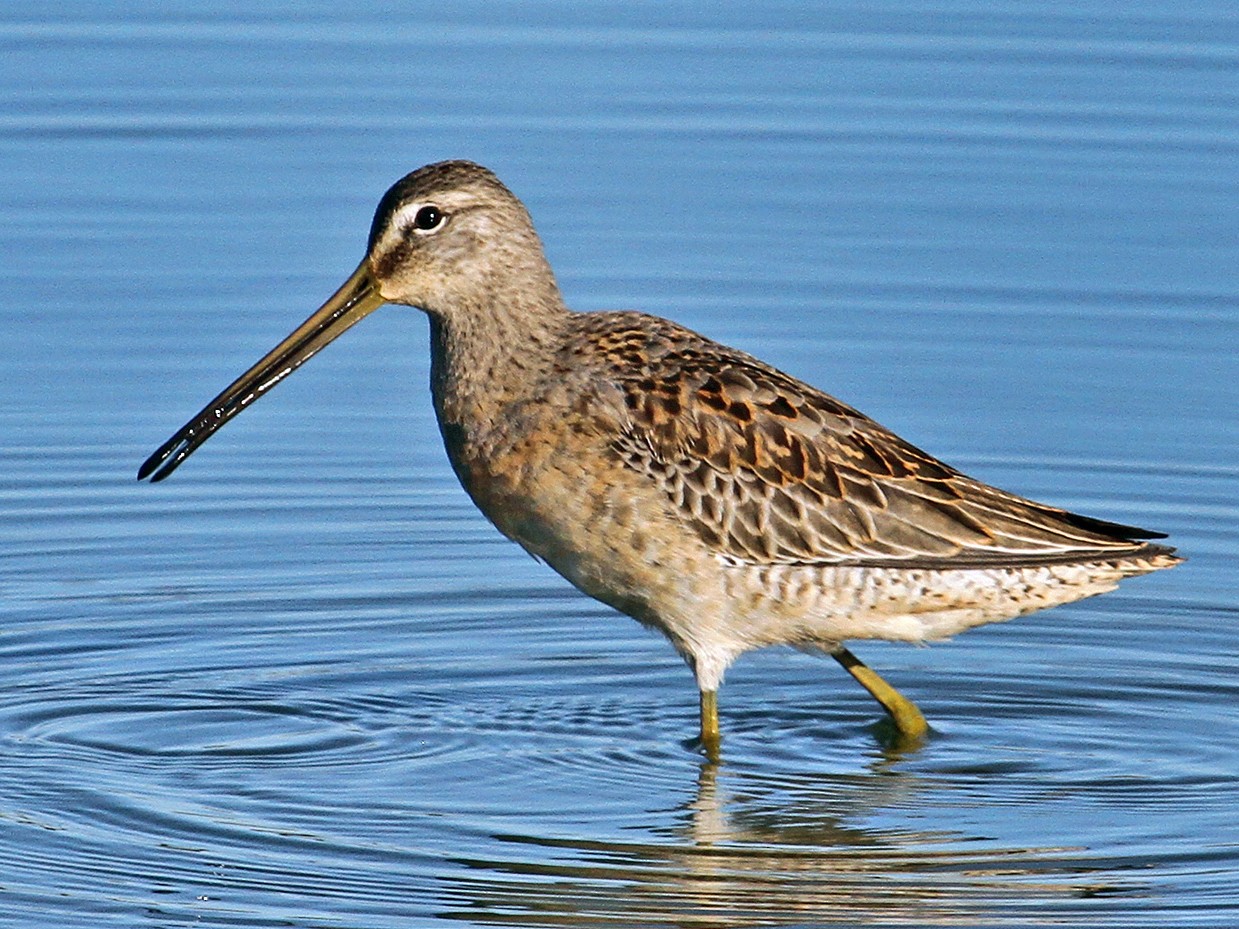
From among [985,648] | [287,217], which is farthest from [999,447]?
[287,217]

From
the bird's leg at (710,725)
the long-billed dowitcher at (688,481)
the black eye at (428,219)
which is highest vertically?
the black eye at (428,219)

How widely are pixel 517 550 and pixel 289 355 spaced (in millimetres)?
1932

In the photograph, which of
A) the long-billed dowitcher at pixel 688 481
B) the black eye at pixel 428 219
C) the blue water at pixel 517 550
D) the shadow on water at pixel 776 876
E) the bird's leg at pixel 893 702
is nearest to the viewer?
the shadow on water at pixel 776 876

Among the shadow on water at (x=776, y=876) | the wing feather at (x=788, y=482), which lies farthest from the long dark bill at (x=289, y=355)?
the shadow on water at (x=776, y=876)

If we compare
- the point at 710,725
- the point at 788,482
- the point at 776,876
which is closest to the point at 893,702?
the point at 710,725

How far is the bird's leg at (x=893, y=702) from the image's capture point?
8.56 m

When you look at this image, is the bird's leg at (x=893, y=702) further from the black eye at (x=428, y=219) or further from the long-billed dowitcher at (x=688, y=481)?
the black eye at (x=428, y=219)

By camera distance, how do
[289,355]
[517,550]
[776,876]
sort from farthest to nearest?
[517,550]
[289,355]
[776,876]

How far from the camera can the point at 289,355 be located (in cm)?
848

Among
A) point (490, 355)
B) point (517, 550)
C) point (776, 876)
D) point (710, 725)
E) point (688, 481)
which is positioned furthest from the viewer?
point (517, 550)

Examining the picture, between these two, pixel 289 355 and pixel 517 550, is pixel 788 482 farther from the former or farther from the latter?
pixel 517 550

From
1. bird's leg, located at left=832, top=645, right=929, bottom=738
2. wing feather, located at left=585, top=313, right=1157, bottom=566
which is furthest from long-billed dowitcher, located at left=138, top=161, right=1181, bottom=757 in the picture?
bird's leg, located at left=832, top=645, right=929, bottom=738

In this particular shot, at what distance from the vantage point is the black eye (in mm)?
8211

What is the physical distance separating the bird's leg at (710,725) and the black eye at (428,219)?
1.53 metres
